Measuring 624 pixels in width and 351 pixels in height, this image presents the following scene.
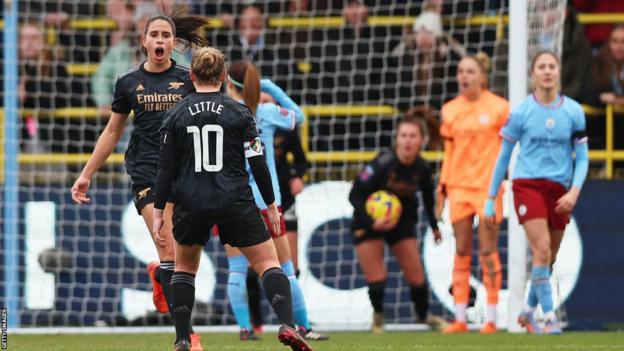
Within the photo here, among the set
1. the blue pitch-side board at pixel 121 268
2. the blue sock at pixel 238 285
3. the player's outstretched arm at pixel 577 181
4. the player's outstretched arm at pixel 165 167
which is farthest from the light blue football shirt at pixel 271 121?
the blue pitch-side board at pixel 121 268

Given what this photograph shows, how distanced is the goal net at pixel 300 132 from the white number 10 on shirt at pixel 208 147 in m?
5.87

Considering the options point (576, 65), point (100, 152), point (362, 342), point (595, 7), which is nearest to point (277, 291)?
point (100, 152)

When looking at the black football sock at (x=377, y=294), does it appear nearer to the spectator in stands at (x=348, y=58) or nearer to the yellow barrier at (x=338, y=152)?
the yellow barrier at (x=338, y=152)

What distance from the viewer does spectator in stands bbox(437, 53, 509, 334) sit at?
12750mm

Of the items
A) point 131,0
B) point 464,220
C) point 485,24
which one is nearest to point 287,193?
point 464,220

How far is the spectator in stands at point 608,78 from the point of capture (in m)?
14.1

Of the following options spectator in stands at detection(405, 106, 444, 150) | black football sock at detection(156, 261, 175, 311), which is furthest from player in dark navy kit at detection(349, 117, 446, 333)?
black football sock at detection(156, 261, 175, 311)

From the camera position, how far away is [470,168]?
12.8m

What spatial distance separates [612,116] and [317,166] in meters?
3.00

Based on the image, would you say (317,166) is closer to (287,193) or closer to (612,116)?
(287,193)

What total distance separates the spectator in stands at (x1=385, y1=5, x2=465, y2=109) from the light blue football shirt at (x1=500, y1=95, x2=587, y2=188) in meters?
2.98

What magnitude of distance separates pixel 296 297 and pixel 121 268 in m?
3.87

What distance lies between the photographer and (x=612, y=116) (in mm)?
14078

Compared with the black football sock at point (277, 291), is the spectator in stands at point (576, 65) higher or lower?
higher
